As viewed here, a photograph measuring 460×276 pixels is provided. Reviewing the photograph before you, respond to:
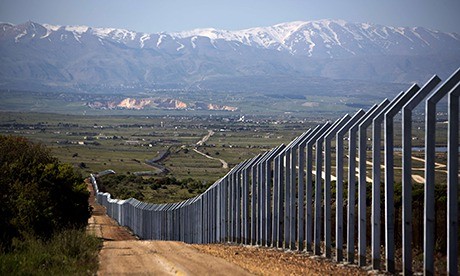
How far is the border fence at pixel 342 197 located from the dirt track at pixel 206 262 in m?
0.63

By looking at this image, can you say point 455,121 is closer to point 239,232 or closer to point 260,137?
point 239,232

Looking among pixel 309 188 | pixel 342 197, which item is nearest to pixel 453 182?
pixel 342 197

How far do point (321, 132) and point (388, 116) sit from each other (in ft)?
15.3

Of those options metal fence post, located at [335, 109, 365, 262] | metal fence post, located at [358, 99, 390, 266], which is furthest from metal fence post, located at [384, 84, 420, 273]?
metal fence post, located at [335, 109, 365, 262]

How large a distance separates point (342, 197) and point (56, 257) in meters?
5.48

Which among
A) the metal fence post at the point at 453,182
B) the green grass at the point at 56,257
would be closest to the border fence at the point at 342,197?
the metal fence post at the point at 453,182

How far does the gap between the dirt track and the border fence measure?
0.63 meters

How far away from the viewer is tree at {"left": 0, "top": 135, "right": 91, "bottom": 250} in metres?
25.2

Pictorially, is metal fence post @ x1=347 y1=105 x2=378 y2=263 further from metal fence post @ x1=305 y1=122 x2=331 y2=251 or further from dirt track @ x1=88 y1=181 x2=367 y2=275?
metal fence post @ x1=305 y1=122 x2=331 y2=251

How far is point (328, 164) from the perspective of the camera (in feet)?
59.6

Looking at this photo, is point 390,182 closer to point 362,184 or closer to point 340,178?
point 362,184

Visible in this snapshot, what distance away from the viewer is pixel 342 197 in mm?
17859

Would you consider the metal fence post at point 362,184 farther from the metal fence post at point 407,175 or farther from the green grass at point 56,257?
the green grass at point 56,257

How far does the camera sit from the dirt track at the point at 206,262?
51.5 ft
